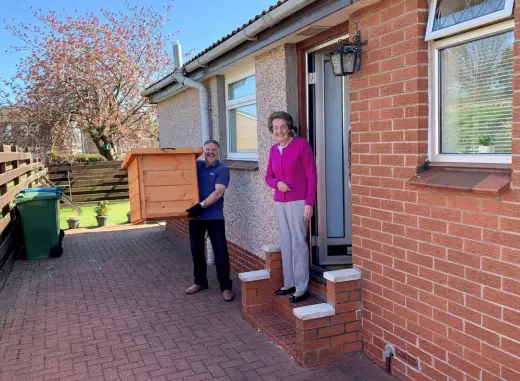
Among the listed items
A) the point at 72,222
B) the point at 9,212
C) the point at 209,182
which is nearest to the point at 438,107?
the point at 209,182

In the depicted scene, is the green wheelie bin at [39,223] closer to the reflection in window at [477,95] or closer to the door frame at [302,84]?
the door frame at [302,84]

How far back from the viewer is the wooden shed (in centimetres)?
485

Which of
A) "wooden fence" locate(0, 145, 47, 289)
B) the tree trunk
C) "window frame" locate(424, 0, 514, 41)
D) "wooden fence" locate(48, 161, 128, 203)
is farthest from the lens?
the tree trunk

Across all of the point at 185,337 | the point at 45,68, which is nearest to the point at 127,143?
the point at 45,68

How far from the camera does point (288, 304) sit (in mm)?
4344

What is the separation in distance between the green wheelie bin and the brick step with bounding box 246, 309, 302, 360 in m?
4.88

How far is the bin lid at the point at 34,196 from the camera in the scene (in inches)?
309

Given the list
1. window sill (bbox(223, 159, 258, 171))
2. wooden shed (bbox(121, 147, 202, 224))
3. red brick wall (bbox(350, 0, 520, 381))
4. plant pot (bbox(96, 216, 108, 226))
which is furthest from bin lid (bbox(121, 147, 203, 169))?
plant pot (bbox(96, 216, 108, 226))

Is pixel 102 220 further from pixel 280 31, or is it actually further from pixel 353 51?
pixel 353 51

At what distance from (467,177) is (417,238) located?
550 millimetres

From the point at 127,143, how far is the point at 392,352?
1827 centimetres

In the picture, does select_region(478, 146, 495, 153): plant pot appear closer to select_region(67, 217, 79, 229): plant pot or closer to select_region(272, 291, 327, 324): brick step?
select_region(272, 291, 327, 324): brick step

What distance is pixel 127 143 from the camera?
20.1m

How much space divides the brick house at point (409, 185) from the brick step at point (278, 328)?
0.02 m
